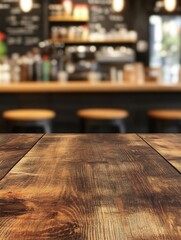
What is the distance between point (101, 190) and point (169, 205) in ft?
0.55

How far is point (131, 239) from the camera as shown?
70 cm

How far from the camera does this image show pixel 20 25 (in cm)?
706

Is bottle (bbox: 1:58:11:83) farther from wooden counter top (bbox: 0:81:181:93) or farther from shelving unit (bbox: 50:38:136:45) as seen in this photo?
shelving unit (bbox: 50:38:136:45)

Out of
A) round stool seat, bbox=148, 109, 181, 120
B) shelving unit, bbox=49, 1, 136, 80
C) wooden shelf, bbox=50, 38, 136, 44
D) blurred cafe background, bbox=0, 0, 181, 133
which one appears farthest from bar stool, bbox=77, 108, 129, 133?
wooden shelf, bbox=50, 38, 136, 44

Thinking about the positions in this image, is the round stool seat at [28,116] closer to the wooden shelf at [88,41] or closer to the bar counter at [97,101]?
the bar counter at [97,101]

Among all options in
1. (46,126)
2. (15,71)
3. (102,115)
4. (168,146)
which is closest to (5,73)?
(15,71)

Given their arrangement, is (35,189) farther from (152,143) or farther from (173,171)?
(152,143)

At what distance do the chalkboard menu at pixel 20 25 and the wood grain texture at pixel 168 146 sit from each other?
5.51 meters

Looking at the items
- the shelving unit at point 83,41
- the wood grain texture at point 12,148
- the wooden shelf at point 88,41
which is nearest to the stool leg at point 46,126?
the wood grain texture at point 12,148

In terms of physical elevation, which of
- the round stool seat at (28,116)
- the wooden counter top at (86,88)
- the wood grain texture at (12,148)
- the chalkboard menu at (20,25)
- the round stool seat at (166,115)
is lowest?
the round stool seat at (166,115)

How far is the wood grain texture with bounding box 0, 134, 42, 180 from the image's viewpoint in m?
1.24

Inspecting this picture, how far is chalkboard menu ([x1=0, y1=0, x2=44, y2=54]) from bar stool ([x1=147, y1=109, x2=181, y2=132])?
3.76 meters

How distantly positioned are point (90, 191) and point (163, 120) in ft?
9.09

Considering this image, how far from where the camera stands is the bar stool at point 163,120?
3623 millimetres
